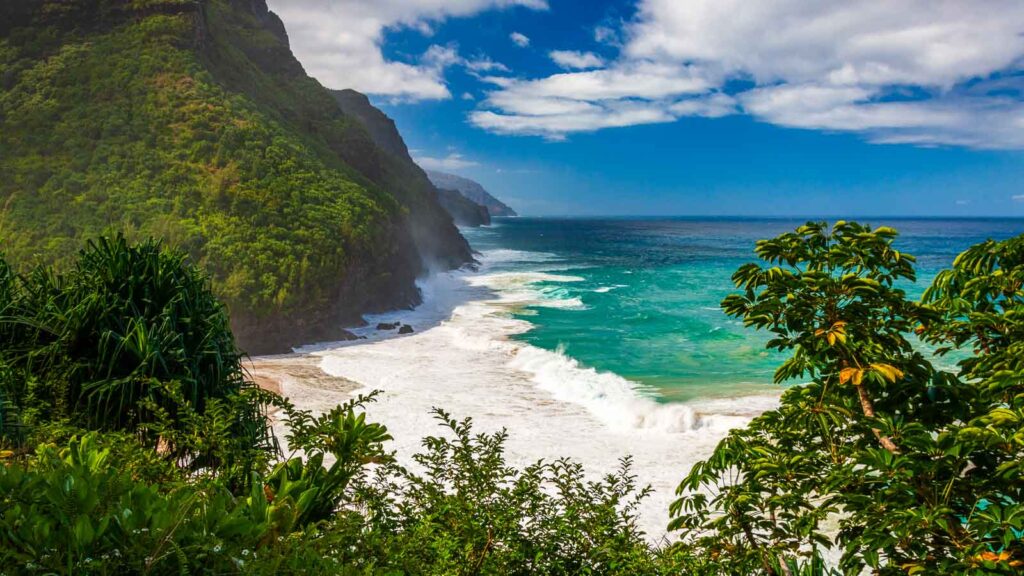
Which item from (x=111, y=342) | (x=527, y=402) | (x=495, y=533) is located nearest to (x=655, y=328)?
(x=527, y=402)

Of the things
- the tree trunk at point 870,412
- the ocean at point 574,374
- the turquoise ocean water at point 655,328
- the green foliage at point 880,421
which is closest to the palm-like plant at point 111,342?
the green foliage at point 880,421

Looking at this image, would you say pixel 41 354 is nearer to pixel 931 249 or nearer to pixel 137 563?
pixel 137 563

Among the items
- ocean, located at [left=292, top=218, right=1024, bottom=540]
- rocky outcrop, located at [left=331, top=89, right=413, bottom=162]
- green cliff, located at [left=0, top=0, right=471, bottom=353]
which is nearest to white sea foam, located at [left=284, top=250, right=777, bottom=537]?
ocean, located at [left=292, top=218, right=1024, bottom=540]

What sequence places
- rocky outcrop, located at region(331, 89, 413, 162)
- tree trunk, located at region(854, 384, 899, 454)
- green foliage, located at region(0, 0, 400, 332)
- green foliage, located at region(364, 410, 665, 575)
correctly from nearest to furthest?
1. tree trunk, located at region(854, 384, 899, 454)
2. green foliage, located at region(364, 410, 665, 575)
3. green foliage, located at region(0, 0, 400, 332)
4. rocky outcrop, located at region(331, 89, 413, 162)

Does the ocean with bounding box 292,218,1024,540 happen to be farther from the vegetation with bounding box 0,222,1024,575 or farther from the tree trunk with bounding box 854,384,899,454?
the tree trunk with bounding box 854,384,899,454

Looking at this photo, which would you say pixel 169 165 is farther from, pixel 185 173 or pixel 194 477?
pixel 194 477

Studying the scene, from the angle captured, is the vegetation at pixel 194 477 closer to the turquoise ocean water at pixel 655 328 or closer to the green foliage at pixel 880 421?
the green foliage at pixel 880 421
